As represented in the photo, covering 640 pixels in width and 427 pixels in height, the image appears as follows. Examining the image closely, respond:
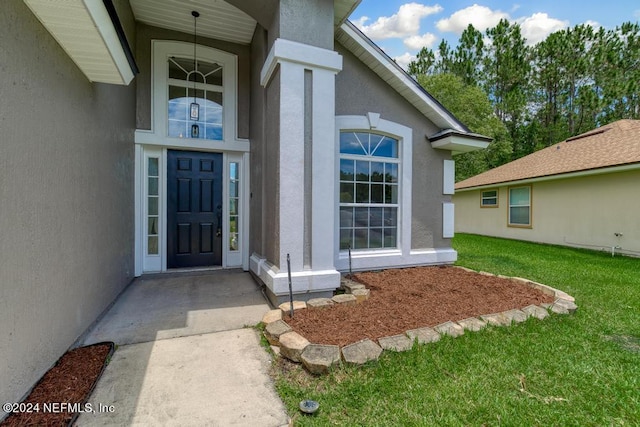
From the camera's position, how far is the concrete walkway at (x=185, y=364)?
6.41ft

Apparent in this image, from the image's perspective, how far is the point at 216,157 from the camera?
5.63 metres

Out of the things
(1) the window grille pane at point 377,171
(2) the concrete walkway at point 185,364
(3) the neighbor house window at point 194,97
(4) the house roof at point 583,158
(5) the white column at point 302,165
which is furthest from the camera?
(4) the house roof at point 583,158

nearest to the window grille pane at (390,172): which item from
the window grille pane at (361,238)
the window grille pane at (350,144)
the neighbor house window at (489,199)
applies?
the window grille pane at (350,144)

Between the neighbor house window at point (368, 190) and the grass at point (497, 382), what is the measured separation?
Result: 241 centimetres

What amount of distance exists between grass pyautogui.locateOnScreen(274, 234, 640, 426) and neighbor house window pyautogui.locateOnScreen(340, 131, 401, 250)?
2409 mm

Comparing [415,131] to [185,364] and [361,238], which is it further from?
[185,364]

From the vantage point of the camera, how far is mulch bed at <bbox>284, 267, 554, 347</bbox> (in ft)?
9.56

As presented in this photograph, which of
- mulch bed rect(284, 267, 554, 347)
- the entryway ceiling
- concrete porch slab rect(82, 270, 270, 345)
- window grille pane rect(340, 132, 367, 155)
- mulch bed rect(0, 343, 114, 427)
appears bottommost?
mulch bed rect(0, 343, 114, 427)

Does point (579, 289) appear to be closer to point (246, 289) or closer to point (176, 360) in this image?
point (246, 289)

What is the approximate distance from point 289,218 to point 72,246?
2.16 metres

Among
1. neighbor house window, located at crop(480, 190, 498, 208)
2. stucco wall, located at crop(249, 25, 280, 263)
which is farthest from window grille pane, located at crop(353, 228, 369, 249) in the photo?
neighbor house window, located at crop(480, 190, 498, 208)

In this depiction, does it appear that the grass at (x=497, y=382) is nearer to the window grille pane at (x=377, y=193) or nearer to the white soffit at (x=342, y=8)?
the window grille pane at (x=377, y=193)

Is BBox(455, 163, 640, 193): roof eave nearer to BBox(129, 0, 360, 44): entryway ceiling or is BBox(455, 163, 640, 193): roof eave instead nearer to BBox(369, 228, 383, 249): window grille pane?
BBox(369, 228, 383, 249): window grille pane

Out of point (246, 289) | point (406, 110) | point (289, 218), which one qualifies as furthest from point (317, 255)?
point (406, 110)
